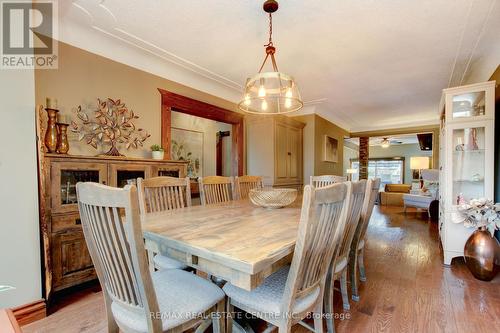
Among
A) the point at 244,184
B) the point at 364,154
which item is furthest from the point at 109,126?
the point at 364,154

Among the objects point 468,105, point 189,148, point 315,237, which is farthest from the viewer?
point 189,148

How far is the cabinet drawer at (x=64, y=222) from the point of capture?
1.92 metres

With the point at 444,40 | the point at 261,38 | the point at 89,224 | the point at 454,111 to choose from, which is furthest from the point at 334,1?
the point at 89,224

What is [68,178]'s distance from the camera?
2.05m

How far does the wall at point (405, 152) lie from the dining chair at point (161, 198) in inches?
455

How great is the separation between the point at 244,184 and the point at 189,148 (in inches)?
97.8

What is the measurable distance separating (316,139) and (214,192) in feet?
10.8

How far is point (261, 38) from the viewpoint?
2439mm

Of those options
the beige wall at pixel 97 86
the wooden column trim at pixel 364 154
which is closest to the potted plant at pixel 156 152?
the beige wall at pixel 97 86

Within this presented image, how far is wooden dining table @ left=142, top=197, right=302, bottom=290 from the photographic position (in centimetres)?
95

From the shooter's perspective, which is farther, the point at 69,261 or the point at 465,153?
the point at 465,153

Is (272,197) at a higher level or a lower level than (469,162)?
lower

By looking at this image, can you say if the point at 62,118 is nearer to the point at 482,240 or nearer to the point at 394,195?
the point at 482,240

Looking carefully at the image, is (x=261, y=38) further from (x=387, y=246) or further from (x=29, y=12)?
(x=387, y=246)
